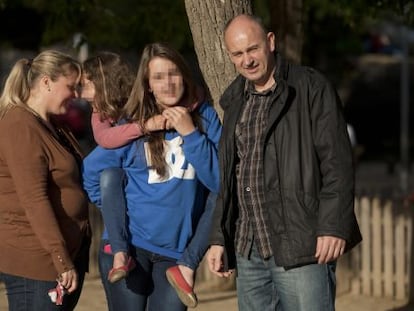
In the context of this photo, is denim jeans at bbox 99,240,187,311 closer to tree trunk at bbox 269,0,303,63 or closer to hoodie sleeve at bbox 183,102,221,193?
hoodie sleeve at bbox 183,102,221,193

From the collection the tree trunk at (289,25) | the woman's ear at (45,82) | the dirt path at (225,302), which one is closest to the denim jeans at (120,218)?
the woman's ear at (45,82)

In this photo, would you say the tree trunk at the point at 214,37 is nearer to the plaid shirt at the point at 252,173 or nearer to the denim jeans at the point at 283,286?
the plaid shirt at the point at 252,173

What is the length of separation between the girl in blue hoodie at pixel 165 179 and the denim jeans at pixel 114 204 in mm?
32

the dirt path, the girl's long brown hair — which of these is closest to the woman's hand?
the girl's long brown hair

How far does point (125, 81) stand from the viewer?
14.3 ft

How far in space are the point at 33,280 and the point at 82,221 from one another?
0.35 metres

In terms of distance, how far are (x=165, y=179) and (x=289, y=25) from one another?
464 centimetres

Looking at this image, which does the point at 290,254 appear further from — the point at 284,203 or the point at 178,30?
the point at 178,30

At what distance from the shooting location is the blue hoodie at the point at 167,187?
4.16 meters

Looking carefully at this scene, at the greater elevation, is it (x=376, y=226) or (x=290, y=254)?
(x=290, y=254)

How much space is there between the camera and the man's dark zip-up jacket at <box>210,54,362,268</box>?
3.69m

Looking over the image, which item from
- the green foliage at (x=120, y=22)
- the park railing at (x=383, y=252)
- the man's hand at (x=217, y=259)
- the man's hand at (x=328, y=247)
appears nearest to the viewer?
the man's hand at (x=328, y=247)

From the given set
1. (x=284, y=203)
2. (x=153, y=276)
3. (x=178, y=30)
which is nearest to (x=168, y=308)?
(x=153, y=276)

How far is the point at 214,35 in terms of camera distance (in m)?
5.19
